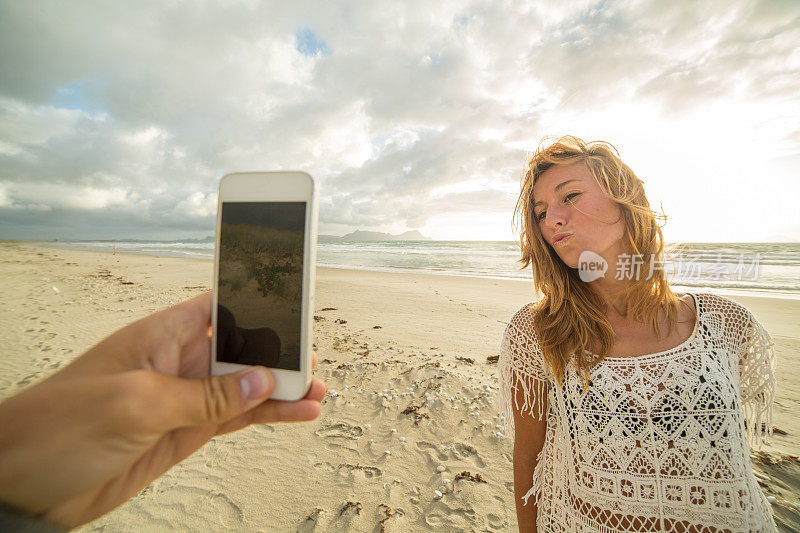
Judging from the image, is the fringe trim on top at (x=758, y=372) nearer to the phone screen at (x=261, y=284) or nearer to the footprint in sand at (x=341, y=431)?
the phone screen at (x=261, y=284)

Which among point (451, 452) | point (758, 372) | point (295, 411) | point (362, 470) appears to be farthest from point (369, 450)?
point (758, 372)

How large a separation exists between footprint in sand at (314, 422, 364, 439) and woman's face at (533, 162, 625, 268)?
3.07 meters

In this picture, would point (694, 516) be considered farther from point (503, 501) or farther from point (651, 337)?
point (503, 501)

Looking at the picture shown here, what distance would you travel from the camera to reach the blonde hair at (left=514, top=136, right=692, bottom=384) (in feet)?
6.75

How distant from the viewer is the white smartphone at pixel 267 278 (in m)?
1.49

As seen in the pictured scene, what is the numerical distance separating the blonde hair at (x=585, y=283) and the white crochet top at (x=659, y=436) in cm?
14

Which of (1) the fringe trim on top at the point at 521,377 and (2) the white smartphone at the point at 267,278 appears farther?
(1) the fringe trim on top at the point at 521,377

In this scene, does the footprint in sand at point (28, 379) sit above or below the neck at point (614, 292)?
below

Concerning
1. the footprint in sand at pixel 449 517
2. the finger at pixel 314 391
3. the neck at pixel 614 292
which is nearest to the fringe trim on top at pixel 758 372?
the neck at pixel 614 292

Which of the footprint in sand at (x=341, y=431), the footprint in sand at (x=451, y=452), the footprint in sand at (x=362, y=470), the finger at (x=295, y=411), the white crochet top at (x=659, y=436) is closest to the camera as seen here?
the finger at (x=295, y=411)

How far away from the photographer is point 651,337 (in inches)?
82.4

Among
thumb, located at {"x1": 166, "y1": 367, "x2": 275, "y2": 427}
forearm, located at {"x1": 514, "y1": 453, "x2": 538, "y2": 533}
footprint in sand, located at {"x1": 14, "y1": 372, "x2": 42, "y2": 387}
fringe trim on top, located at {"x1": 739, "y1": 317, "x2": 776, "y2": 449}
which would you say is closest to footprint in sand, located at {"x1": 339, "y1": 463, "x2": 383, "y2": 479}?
forearm, located at {"x1": 514, "y1": 453, "x2": 538, "y2": 533}

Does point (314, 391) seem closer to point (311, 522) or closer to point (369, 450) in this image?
point (311, 522)

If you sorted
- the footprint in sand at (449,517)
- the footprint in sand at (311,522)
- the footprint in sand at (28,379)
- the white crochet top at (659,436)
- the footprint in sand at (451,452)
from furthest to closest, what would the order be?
1. the footprint in sand at (28,379)
2. the footprint in sand at (451,452)
3. the footprint in sand at (449,517)
4. the footprint in sand at (311,522)
5. the white crochet top at (659,436)
